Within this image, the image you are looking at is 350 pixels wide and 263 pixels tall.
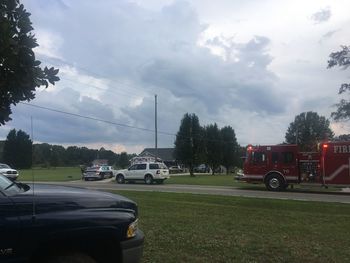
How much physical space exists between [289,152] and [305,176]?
5.59 feet

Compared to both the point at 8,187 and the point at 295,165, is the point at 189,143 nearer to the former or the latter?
the point at 295,165

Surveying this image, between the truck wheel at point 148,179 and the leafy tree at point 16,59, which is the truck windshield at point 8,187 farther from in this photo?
the truck wheel at point 148,179

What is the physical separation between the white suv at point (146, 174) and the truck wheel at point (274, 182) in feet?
42.8

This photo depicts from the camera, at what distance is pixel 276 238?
32.8 feet

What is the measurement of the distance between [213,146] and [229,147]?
6.17 m

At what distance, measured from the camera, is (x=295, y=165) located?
31375mm

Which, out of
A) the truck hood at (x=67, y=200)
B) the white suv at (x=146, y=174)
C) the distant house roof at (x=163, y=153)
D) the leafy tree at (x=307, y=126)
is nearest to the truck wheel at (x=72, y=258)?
the truck hood at (x=67, y=200)

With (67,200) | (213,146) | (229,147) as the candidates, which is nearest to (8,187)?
(67,200)

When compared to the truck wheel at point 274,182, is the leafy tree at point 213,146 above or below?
above

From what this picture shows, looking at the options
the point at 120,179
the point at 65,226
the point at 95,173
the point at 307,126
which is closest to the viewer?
the point at 65,226

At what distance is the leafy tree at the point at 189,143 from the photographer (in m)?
75.1

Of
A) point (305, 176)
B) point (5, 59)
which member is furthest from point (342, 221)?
point (305, 176)

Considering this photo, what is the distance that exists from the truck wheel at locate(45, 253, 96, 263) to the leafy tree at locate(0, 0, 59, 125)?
161cm

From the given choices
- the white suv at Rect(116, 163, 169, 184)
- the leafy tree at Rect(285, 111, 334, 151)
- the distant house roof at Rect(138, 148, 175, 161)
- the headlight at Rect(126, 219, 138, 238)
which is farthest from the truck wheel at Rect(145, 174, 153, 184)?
the distant house roof at Rect(138, 148, 175, 161)
